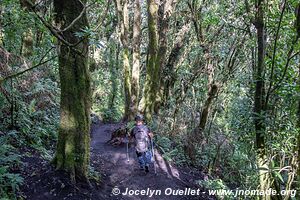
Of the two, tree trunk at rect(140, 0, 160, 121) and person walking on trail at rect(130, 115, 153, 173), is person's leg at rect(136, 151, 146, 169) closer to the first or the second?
person walking on trail at rect(130, 115, 153, 173)

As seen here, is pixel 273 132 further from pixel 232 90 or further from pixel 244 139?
pixel 232 90

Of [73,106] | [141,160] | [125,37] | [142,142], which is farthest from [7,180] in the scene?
[125,37]

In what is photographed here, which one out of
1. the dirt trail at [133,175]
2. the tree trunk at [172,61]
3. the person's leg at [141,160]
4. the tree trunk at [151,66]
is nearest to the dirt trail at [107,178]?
the dirt trail at [133,175]

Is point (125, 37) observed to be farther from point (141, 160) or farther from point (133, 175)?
point (133, 175)

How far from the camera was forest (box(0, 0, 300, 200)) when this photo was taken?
6621mm

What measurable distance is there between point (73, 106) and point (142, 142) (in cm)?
303

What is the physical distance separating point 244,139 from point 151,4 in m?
8.44

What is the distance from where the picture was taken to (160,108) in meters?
18.6

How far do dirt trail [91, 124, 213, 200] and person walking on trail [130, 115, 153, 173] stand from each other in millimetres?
344

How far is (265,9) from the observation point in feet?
24.1

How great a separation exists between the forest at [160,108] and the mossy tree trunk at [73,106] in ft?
0.07

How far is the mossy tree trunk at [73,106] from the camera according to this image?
729 centimetres

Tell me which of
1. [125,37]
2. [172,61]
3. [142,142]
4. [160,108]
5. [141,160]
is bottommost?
[141,160]

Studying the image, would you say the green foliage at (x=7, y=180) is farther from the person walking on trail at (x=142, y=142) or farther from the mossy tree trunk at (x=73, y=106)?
the person walking on trail at (x=142, y=142)
